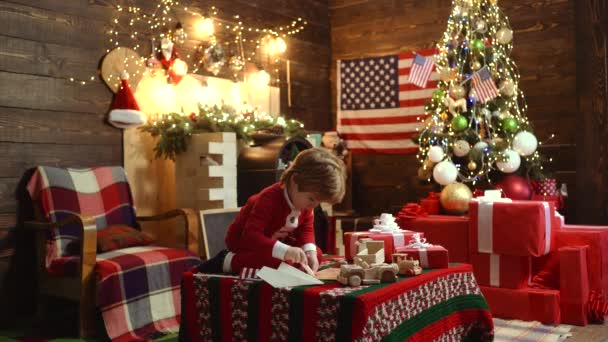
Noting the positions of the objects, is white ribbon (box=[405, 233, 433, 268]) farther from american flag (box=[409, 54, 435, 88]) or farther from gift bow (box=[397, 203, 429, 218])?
american flag (box=[409, 54, 435, 88])

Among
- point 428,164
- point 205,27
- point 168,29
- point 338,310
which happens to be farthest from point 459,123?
point 338,310

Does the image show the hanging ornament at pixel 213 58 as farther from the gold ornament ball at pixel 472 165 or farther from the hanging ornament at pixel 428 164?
the gold ornament ball at pixel 472 165

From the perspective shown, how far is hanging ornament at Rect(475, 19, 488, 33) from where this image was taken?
15.7 feet

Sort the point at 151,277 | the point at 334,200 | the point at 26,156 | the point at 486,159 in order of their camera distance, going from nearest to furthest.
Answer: the point at 334,200, the point at 151,277, the point at 26,156, the point at 486,159

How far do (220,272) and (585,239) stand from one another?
2.32 m

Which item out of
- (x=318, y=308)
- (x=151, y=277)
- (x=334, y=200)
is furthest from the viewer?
(x=151, y=277)

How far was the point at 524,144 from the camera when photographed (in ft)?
14.9

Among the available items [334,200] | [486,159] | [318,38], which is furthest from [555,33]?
[334,200]

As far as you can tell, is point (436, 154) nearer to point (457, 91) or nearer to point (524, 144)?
point (457, 91)

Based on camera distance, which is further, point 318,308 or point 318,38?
point 318,38

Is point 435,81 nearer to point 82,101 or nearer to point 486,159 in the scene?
point 486,159

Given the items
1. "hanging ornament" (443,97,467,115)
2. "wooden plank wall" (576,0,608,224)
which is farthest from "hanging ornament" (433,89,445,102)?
"wooden plank wall" (576,0,608,224)

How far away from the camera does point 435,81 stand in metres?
5.91

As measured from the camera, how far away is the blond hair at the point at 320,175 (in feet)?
7.70
